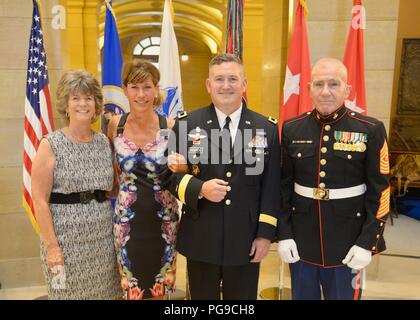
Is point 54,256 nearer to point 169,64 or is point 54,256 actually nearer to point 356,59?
point 169,64

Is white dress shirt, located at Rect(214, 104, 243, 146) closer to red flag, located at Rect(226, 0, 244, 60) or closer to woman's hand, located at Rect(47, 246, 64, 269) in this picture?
woman's hand, located at Rect(47, 246, 64, 269)

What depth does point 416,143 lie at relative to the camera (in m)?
6.21

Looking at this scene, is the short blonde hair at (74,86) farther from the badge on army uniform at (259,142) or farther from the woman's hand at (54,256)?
the badge on army uniform at (259,142)

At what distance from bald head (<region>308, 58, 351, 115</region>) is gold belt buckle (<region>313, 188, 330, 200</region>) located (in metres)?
0.37

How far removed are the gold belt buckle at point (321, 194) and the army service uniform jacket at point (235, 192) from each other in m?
0.20

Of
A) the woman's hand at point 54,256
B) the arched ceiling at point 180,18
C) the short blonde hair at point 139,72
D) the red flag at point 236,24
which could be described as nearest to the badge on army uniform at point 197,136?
the short blonde hair at point 139,72

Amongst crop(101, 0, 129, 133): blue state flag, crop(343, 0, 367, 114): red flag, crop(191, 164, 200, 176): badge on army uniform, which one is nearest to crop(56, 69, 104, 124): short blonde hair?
crop(191, 164, 200, 176): badge on army uniform

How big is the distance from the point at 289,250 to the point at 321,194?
0.30 meters

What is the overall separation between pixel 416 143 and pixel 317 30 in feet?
12.1

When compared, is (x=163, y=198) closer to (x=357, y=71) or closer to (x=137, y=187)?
(x=137, y=187)

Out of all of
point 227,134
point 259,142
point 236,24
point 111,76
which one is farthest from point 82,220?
point 236,24

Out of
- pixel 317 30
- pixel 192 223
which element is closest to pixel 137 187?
pixel 192 223

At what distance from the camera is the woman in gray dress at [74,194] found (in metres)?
1.92

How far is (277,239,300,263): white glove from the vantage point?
1878 millimetres
